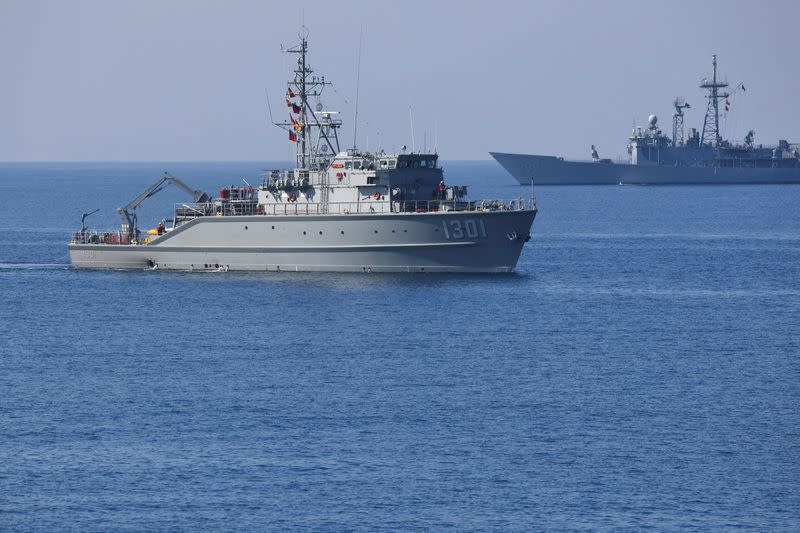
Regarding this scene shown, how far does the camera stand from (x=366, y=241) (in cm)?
6631

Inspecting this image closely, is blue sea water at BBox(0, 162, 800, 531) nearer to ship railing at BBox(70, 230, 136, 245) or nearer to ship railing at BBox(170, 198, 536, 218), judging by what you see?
ship railing at BBox(70, 230, 136, 245)

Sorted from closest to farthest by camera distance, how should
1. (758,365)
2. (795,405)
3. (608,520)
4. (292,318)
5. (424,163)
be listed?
(608,520) < (795,405) < (758,365) < (292,318) < (424,163)

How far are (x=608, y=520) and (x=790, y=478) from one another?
5.67 meters

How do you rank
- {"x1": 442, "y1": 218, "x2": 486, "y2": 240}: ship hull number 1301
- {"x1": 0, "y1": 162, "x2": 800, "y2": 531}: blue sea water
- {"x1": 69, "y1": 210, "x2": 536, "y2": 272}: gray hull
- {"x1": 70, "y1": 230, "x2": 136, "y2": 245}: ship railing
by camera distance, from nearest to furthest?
{"x1": 0, "y1": 162, "x2": 800, "y2": 531}: blue sea water → {"x1": 442, "y1": 218, "x2": 486, "y2": 240}: ship hull number 1301 → {"x1": 69, "y1": 210, "x2": 536, "y2": 272}: gray hull → {"x1": 70, "y1": 230, "x2": 136, "y2": 245}: ship railing

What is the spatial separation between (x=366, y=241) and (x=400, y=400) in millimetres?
25367

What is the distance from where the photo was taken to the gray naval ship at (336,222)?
65812 millimetres

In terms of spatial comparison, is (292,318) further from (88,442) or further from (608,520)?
→ (608,520)

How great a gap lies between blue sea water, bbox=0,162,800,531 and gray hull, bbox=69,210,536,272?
1076 mm

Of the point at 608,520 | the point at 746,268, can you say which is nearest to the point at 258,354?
the point at 608,520

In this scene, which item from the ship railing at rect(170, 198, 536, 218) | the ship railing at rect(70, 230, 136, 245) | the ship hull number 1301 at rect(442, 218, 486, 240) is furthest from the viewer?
the ship railing at rect(70, 230, 136, 245)

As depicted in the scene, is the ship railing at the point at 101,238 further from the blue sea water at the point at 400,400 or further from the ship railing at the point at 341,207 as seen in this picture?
the ship railing at the point at 341,207

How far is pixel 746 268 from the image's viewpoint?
7588cm

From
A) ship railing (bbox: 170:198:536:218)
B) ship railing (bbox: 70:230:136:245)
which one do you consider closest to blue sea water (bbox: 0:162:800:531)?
ship railing (bbox: 70:230:136:245)

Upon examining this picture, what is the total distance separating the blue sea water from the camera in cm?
3234
